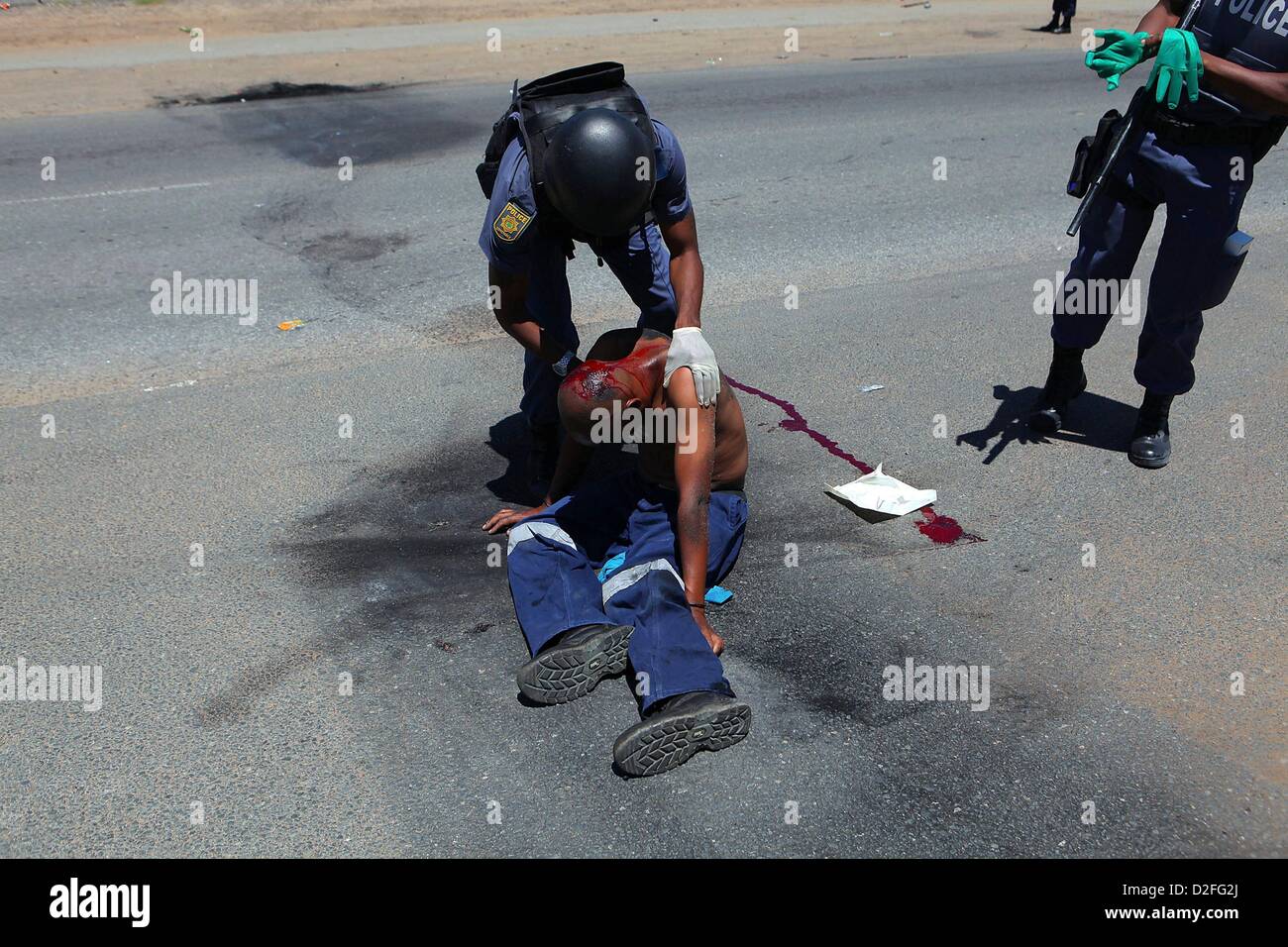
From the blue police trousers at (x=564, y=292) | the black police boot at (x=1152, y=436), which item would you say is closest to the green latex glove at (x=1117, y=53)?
the black police boot at (x=1152, y=436)

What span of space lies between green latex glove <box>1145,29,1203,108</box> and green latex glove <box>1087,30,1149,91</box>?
0.30 ft

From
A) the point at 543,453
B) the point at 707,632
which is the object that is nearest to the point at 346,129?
the point at 543,453

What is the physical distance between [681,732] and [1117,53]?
9.89ft

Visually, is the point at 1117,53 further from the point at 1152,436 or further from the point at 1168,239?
the point at 1152,436

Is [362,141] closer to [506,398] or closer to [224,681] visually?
[506,398]

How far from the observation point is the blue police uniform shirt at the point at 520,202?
4.02 metres

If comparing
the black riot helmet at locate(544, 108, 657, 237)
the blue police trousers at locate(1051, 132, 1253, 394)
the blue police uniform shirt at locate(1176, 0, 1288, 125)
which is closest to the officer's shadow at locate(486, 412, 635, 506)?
the black riot helmet at locate(544, 108, 657, 237)

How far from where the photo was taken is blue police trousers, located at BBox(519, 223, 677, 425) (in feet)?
15.2

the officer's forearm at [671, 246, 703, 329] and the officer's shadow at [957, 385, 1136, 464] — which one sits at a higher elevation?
the officer's forearm at [671, 246, 703, 329]

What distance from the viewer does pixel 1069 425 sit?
5262 mm

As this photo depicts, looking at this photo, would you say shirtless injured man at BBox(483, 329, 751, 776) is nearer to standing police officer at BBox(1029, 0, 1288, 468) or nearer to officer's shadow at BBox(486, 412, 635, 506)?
officer's shadow at BBox(486, 412, 635, 506)

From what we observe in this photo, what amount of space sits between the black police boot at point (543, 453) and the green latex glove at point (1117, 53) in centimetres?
252

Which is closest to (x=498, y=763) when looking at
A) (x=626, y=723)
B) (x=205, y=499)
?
(x=626, y=723)

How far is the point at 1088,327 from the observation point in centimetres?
505
